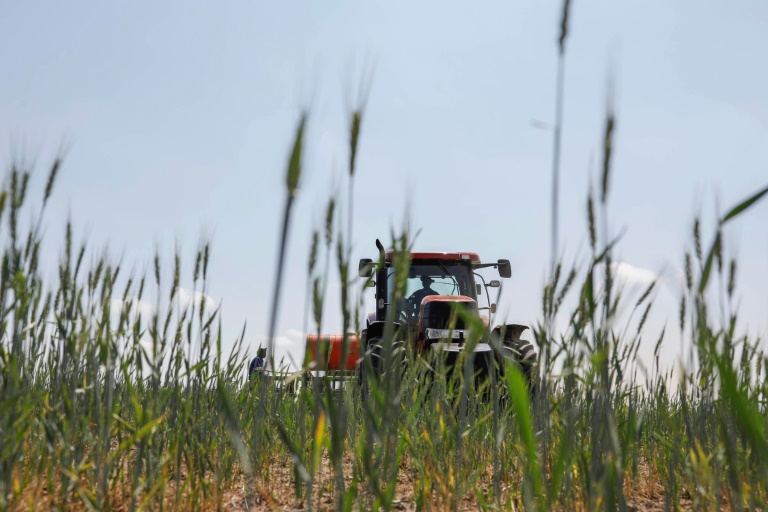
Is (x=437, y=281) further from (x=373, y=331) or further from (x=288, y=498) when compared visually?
(x=288, y=498)

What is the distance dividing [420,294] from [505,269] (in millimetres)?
965

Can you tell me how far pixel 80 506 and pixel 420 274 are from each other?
16.8 ft

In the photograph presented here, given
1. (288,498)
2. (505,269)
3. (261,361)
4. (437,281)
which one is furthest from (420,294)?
(288,498)

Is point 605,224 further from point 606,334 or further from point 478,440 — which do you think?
point 478,440

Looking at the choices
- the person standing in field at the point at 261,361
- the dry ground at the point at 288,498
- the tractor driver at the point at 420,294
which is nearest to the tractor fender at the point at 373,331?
the tractor driver at the point at 420,294

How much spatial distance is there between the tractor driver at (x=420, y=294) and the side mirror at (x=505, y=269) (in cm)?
80

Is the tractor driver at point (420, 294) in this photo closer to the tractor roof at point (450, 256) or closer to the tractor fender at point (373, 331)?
the tractor roof at point (450, 256)

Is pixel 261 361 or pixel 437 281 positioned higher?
pixel 437 281

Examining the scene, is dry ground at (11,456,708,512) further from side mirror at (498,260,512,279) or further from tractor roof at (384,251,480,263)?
tractor roof at (384,251,480,263)

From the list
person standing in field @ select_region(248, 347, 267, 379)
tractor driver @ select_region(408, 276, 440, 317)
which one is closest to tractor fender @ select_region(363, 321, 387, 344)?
tractor driver @ select_region(408, 276, 440, 317)

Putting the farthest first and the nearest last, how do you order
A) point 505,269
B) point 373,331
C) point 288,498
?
point 505,269
point 373,331
point 288,498

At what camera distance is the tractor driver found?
672 cm

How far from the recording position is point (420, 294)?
6.79 m

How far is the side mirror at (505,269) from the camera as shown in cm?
630
